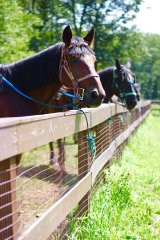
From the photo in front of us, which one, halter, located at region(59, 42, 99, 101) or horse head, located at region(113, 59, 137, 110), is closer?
→ halter, located at region(59, 42, 99, 101)

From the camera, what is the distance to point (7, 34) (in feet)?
39.5

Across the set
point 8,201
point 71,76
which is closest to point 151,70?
point 71,76

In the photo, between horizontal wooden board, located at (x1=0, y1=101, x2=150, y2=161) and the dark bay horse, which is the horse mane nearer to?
the dark bay horse

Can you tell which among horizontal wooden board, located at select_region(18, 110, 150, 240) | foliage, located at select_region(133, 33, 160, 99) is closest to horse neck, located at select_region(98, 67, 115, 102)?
horizontal wooden board, located at select_region(18, 110, 150, 240)

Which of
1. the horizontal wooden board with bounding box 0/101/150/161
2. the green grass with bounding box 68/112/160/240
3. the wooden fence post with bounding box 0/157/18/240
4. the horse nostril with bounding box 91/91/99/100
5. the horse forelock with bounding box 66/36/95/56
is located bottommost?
the green grass with bounding box 68/112/160/240

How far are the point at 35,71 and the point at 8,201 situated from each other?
9.64 ft

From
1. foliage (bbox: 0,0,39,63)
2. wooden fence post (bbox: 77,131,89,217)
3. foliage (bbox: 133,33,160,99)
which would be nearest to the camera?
wooden fence post (bbox: 77,131,89,217)

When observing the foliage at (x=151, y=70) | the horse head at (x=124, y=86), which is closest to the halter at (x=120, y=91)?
the horse head at (x=124, y=86)

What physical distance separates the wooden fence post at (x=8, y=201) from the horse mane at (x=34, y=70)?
2.79 metres

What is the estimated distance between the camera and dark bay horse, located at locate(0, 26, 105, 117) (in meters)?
4.73

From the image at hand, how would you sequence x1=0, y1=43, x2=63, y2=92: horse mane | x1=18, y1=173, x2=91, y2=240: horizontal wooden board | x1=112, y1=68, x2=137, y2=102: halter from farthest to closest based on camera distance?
x1=112, y1=68, x2=137, y2=102: halter, x1=0, y1=43, x2=63, y2=92: horse mane, x1=18, y1=173, x2=91, y2=240: horizontal wooden board

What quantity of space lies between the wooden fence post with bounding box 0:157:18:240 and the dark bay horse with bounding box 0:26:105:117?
8.49 ft

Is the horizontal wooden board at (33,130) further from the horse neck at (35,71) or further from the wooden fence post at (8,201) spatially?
the horse neck at (35,71)

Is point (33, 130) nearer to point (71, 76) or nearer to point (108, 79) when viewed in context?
point (71, 76)
